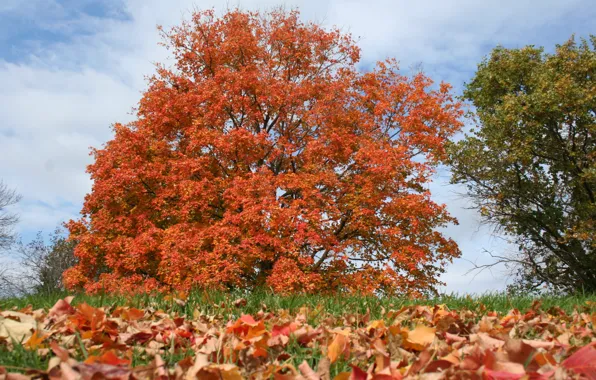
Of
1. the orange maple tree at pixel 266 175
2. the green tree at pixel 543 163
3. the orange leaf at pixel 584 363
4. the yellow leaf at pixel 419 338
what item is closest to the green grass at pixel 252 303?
the yellow leaf at pixel 419 338

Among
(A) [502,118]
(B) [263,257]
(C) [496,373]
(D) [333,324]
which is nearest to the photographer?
(C) [496,373]

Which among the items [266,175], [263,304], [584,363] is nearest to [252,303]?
[263,304]

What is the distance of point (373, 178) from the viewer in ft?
40.0

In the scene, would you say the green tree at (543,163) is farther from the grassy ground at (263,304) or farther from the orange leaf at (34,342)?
the orange leaf at (34,342)

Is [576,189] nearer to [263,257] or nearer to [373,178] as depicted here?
[373,178]

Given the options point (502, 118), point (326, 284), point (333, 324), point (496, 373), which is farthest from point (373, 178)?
point (496, 373)

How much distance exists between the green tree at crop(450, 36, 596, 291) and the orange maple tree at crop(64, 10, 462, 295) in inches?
56.2

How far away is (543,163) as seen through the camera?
15070mm

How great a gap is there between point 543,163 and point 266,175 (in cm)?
876

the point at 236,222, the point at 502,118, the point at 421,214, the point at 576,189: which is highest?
the point at 502,118

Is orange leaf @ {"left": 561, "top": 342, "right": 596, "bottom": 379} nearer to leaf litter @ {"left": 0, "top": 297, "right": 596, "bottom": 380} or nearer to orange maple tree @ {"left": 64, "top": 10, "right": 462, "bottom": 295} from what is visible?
leaf litter @ {"left": 0, "top": 297, "right": 596, "bottom": 380}

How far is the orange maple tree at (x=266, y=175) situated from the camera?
11367mm

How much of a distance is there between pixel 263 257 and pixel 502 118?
8.09 meters

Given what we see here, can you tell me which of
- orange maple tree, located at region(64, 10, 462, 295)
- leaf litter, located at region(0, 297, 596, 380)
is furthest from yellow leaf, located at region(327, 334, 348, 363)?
orange maple tree, located at region(64, 10, 462, 295)
